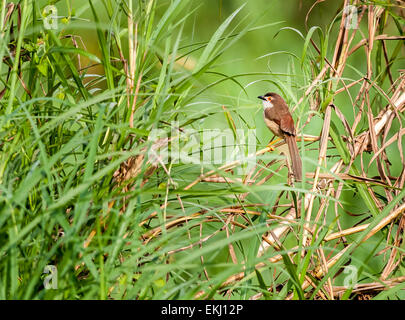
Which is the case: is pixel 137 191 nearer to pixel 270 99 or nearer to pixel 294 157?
→ pixel 294 157

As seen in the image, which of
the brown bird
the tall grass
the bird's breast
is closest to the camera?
the tall grass

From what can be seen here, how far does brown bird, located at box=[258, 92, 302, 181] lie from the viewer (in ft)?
7.32

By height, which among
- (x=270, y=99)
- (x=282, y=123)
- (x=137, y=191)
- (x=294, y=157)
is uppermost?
(x=270, y=99)

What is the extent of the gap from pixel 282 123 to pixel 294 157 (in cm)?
41

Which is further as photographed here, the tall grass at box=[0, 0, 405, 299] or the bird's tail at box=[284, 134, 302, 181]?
the bird's tail at box=[284, 134, 302, 181]

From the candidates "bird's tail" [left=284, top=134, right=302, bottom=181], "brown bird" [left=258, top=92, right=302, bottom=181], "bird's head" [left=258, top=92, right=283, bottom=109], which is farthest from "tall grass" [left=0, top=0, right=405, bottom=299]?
"bird's head" [left=258, top=92, right=283, bottom=109]

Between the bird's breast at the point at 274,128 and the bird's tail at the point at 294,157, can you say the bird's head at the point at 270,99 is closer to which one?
the bird's breast at the point at 274,128

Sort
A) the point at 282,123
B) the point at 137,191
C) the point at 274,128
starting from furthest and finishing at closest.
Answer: the point at 274,128 < the point at 282,123 < the point at 137,191

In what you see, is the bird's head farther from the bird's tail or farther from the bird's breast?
the bird's tail

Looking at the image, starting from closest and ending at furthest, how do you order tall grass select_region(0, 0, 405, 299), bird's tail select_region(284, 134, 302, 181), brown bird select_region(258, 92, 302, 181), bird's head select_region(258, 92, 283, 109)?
tall grass select_region(0, 0, 405, 299)
bird's tail select_region(284, 134, 302, 181)
brown bird select_region(258, 92, 302, 181)
bird's head select_region(258, 92, 283, 109)

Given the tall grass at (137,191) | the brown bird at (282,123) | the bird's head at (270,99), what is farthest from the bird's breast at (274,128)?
the tall grass at (137,191)

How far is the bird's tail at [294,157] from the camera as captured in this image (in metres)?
2.02

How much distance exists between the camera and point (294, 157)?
2191mm

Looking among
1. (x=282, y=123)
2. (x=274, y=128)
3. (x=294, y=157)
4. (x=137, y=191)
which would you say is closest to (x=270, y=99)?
(x=274, y=128)
